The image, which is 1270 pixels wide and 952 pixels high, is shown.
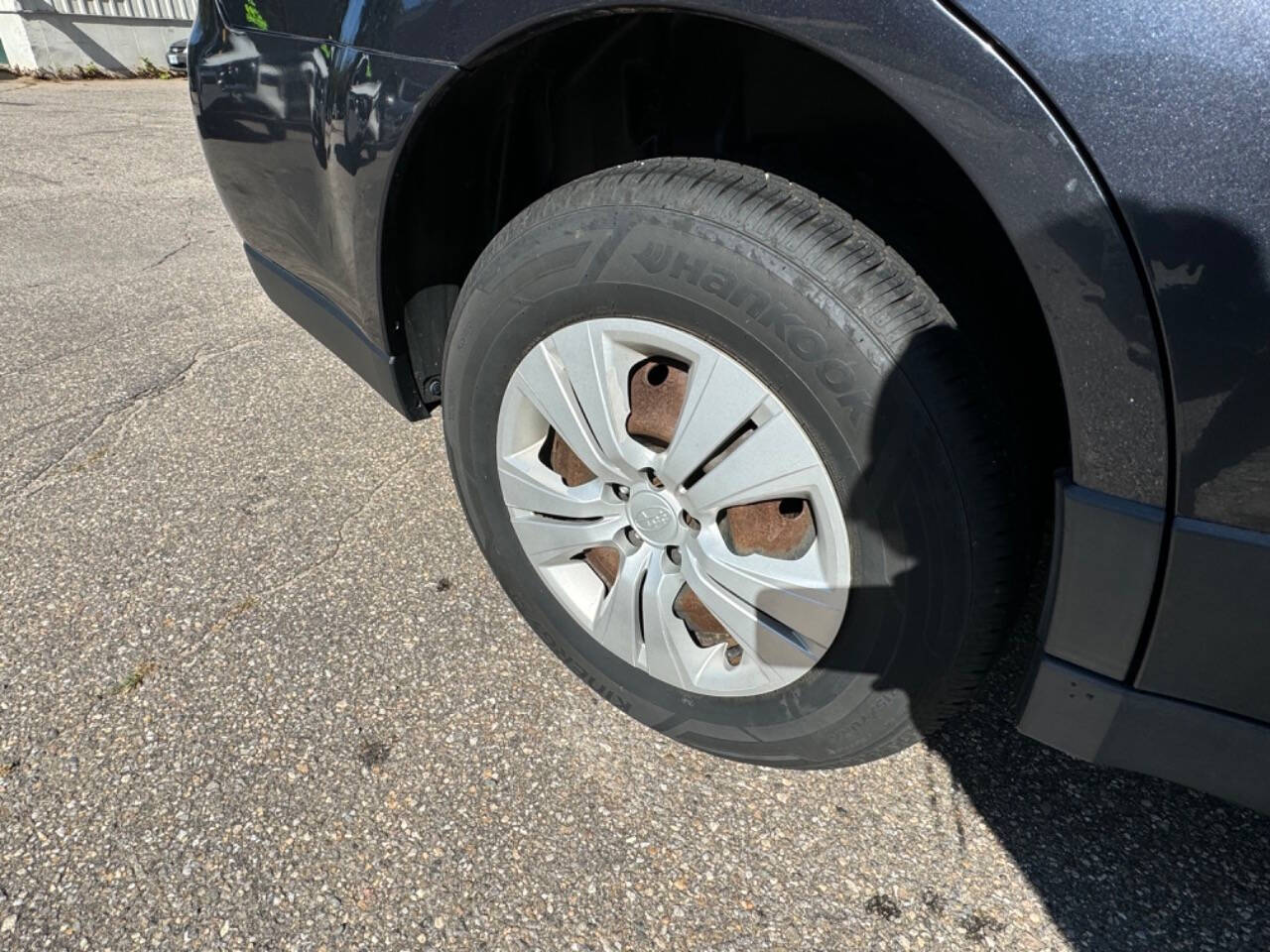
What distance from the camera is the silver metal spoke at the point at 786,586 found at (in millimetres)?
1443

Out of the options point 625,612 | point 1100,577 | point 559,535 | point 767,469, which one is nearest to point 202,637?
point 559,535

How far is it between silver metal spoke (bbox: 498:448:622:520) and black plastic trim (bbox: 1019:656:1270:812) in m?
0.76

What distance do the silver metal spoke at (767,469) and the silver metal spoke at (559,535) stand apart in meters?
0.26

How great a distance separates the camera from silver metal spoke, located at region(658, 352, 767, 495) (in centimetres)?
141

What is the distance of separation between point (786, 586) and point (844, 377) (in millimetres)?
365

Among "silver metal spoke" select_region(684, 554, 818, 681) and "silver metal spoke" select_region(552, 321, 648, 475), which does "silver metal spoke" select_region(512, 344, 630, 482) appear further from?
"silver metal spoke" select_region(684, 554, 818, 681)

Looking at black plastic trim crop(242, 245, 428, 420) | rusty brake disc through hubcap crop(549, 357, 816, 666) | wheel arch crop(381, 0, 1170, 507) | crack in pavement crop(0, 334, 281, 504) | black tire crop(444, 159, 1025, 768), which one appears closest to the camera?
wheel arch crop(381, 0, 1170, 507)

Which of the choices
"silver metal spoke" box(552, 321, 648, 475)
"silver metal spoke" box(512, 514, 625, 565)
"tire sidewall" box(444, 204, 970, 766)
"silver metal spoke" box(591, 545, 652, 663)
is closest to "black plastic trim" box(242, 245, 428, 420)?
"tire sidewall" box(444, 204, 970, 766)

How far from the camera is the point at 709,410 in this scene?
1.46m

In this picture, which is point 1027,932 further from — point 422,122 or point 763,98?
point 422,122

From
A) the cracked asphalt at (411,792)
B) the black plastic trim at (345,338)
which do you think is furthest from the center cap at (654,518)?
the black plastic trim at (345,338)

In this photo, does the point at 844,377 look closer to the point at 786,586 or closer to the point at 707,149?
the point at 786,586

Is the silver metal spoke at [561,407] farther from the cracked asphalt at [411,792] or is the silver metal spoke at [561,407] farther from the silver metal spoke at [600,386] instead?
the cracked asphalt at [411,792]

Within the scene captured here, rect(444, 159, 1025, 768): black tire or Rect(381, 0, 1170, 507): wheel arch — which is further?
Rect(444, 159, 1025, 768): black tire
